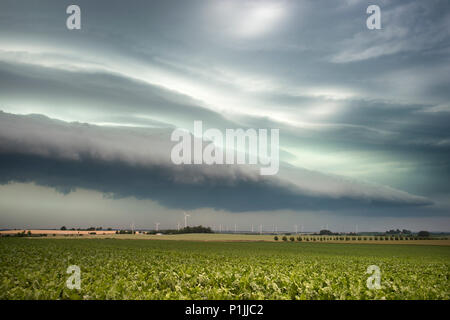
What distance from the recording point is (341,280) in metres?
23.7

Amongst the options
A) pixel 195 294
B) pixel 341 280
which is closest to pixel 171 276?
pixel 195 294

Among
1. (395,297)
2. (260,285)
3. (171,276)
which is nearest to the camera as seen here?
(395,297)
